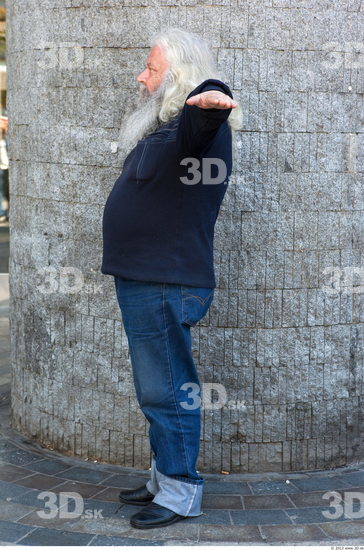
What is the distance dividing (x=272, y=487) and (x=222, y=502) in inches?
12.9

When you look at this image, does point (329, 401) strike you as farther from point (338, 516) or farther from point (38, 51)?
point (38, 51)

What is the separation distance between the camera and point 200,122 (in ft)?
10.4

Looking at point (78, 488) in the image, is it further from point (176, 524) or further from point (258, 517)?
point (258, 517)

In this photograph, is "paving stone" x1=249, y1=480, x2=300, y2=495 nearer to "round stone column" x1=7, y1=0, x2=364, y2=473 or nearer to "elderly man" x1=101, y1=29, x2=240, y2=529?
"round stone column" x1=7, y1=0, x2=364, y2=473

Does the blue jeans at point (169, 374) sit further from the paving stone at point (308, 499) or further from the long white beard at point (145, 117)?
the long white beard at point (145, 117)

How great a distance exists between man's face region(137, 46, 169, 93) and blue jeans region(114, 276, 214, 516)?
0.82 meters

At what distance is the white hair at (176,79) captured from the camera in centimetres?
348

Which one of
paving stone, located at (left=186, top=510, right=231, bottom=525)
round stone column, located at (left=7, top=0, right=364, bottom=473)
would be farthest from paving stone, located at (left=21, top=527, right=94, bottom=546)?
round stone column, located at (left=7, top=0, right=364, bottom=473)

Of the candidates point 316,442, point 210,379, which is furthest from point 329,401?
point 210,379

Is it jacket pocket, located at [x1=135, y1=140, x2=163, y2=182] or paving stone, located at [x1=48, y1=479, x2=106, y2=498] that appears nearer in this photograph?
jacket pocket, located at [x1=135, y1=140, x2=163, y2=182]

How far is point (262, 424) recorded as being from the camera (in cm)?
434

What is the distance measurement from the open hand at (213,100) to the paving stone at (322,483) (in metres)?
2.01

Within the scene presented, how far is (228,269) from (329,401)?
0.87 meters

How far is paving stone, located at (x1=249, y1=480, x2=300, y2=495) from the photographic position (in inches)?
162
